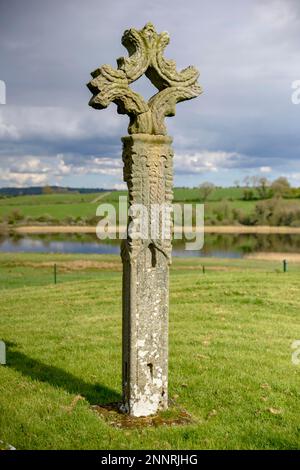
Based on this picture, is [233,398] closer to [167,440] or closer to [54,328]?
[167,440]

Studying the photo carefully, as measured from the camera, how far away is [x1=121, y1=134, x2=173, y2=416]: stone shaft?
26.7 feet

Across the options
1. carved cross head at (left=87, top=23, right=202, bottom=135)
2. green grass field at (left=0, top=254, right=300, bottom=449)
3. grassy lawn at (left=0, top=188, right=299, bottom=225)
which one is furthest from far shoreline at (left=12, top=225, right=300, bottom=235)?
carved cross head at (left=87, top=23, right=202, bottom=135)

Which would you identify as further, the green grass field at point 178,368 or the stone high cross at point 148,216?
the stone high cross at point 148,216

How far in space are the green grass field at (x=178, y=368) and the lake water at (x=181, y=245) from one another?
113ft

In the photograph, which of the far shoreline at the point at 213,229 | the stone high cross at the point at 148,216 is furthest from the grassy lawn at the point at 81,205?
the stone high cross at the point at 148,216

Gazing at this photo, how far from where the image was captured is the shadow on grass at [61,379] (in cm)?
937

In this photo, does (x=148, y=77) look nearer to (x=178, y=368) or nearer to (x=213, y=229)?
(x=178, y=368)

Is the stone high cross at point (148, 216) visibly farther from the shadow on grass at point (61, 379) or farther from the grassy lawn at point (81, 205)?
the grassy lawn at point (81, 205)

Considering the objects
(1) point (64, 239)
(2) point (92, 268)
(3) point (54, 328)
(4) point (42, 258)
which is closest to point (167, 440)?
(3) point (54, 328)

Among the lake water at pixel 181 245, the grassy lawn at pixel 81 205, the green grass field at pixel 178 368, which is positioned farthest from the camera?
the grassy lawn at pixel 81 205

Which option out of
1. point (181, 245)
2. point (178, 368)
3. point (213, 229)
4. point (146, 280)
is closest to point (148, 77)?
point (146, 280)

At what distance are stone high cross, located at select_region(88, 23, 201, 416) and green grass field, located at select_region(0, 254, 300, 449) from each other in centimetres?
83

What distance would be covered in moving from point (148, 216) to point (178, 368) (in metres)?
4.32
